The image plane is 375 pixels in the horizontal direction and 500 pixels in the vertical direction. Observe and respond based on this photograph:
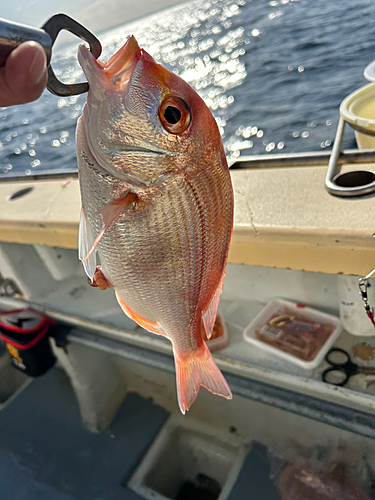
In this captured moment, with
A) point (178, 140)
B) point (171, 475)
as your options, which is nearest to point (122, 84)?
point (178, 140)

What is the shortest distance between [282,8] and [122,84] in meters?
24.5

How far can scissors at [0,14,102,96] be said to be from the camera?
0.59m

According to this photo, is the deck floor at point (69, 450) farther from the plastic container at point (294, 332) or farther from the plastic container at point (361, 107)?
the plastic container at point (361, 107)

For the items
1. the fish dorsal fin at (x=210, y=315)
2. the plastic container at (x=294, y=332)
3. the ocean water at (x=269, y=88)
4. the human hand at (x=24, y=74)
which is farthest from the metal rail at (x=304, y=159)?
the ocean water at (x=269, y=88)

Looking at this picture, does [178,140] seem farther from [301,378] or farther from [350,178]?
[301,378]

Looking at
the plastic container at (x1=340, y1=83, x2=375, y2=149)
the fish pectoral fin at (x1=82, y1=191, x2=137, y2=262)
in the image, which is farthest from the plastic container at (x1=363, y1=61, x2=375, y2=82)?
the fish pectoral fin at (x1=82, y1=191, x2=137, y2=262)

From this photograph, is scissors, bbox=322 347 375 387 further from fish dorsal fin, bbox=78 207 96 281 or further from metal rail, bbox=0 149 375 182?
fish dorsal fin, bbox=78 207 96 281

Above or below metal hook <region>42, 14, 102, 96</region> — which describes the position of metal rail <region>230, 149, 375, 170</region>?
below

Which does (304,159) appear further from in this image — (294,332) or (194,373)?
(194,373)

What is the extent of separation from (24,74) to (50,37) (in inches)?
3.6

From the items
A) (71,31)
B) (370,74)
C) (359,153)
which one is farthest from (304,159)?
(71,31)

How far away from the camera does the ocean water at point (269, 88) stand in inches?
311

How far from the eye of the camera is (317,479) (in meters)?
1.94

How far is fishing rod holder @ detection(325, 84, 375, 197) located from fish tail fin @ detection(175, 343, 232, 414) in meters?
0.92
